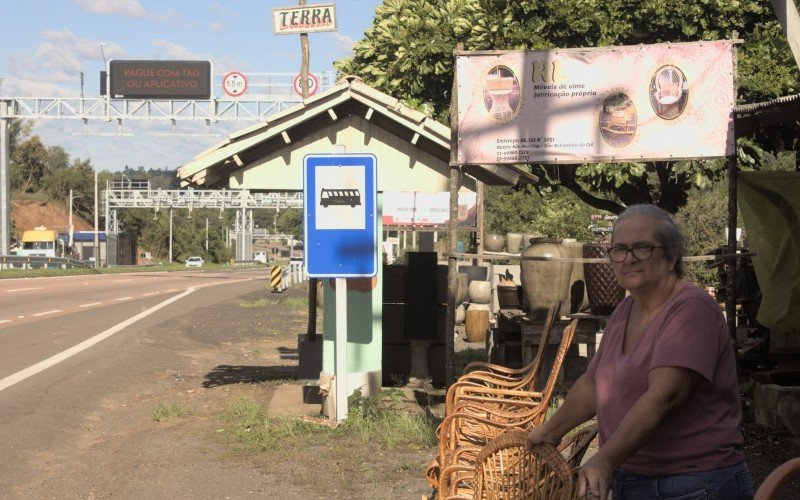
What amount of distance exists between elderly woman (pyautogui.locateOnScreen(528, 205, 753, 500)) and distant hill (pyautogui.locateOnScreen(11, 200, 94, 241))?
96410 millimetres

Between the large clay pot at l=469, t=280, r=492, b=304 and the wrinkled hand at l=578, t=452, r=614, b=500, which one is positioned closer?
the wrinkled hand at l=578, t=452, r=614, b=500

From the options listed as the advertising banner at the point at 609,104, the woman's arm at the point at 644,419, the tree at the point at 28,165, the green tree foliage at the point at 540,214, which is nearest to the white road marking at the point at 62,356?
the advertising banner at the point at 609,104

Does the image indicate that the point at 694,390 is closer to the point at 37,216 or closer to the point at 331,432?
the point at 331,432

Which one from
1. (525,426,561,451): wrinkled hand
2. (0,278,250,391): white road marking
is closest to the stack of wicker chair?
(525,426,561,451): wrinkled hand

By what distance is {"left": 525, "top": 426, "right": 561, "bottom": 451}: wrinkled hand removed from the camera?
3297 mm

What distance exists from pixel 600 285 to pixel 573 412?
6034mm

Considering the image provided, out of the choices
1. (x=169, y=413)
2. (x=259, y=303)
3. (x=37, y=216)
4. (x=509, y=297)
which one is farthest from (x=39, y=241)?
(x=169, y=413)

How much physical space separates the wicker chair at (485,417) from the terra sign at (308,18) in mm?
→ 6523

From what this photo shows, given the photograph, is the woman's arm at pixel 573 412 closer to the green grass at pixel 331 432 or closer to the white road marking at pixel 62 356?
the green grass at pixel 331 432

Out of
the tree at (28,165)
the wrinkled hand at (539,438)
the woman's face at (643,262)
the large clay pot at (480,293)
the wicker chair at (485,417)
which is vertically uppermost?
the tree at (28,165)

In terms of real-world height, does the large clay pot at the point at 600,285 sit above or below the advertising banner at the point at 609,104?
below

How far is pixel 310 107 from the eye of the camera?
395 inches

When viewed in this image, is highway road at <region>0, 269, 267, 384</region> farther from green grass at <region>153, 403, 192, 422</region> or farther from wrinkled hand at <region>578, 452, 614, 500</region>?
wrinkled hand at <region>578, 452, 614, 500</region>

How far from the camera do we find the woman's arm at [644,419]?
3012 millimetres
